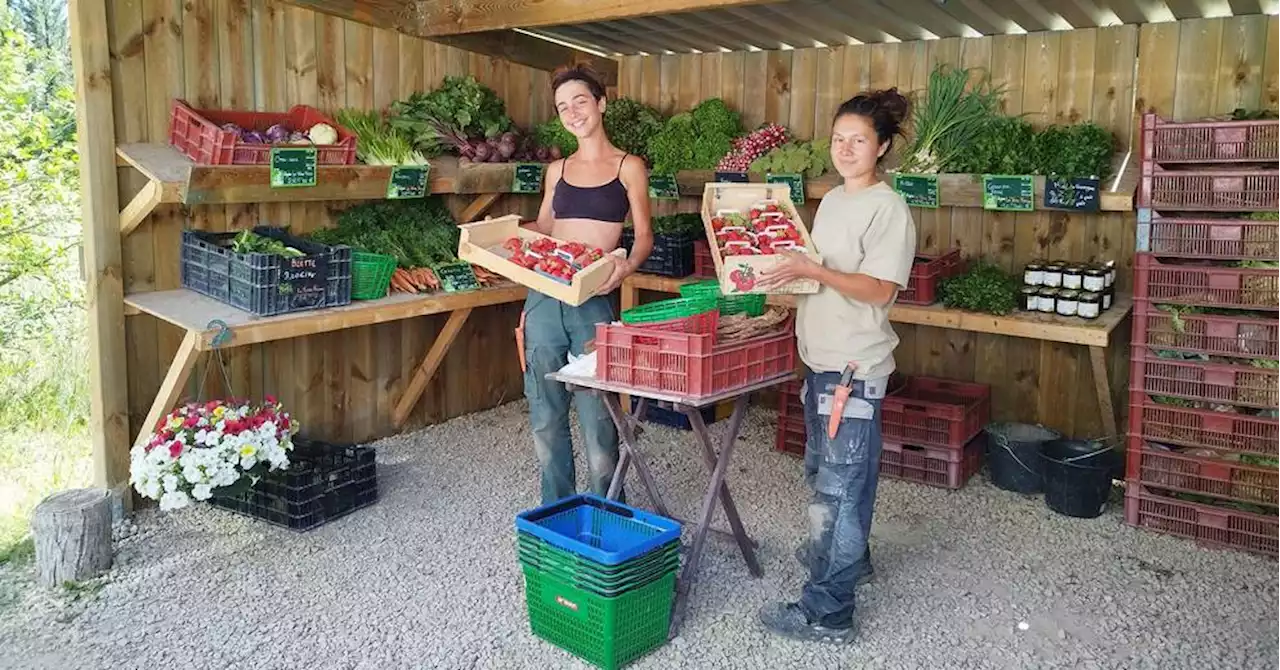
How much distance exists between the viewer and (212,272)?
450 centimetres

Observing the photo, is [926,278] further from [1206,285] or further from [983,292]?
[1206,285]

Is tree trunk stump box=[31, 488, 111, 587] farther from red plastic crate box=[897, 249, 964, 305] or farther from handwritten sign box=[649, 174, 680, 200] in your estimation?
red plastic crate box=[897, 249, 964, 305]

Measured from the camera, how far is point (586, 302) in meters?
3.93

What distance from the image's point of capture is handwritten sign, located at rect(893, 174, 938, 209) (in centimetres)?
500

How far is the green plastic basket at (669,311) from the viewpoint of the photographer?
356cm

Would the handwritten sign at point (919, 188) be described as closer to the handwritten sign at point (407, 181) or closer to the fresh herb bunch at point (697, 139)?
the fresh herb bunch at point (697, 139)

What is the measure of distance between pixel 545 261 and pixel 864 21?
8.90ft

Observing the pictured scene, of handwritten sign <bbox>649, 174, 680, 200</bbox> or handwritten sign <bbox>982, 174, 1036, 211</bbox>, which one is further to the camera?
handwritten sign <bbox>649, 174, 680, 200</bbox>

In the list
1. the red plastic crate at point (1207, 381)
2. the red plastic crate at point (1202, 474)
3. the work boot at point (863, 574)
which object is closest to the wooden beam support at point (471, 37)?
the work boot at point (863, 574)

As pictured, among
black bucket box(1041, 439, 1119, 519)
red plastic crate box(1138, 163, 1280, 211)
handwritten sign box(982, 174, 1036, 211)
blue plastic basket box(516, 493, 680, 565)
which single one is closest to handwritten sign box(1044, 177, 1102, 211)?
handwritten sign box(982, 174, 1036, 211)

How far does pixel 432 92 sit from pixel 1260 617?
4.73 m

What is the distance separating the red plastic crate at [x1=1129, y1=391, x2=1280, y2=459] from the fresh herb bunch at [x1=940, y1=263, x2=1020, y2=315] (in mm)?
744

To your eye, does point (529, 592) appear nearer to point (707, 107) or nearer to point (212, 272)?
point (212, 272)

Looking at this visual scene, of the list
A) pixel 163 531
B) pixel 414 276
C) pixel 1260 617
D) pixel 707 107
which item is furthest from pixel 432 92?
pixel 1260 617
